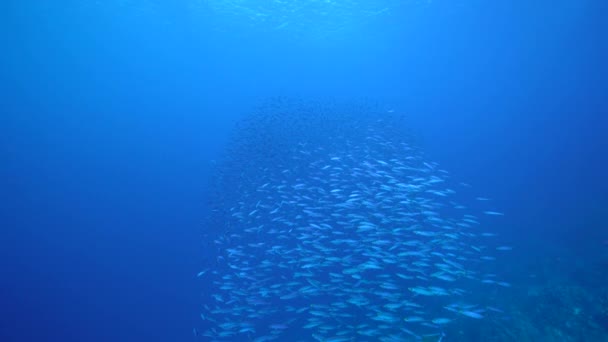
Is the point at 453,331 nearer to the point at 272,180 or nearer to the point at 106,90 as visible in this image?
the point at 272,180

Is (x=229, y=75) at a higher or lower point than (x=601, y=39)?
higher

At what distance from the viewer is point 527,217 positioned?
2241 cm

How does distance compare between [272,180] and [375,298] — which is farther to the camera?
[272,180]

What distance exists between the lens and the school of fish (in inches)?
280

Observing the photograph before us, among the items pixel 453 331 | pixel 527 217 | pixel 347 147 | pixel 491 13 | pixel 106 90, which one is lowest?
pixel 453 331

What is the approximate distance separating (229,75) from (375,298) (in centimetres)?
4487

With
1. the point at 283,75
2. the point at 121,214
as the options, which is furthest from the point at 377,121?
the point at 283,75

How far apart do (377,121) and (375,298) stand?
7893 mm

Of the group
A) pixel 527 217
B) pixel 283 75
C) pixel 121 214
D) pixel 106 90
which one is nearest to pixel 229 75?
pixel 283 75

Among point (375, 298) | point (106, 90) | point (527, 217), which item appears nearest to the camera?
A: point (375, 298)

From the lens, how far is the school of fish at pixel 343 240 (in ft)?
23.4

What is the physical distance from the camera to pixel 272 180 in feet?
35.2

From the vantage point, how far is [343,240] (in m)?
7.48

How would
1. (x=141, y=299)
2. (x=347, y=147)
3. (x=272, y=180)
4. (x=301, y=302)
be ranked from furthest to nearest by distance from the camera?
1. (x=141, y=299)
2. (x=301, y=302)
3. (x=347, y=147)
4. (x=272, y=180)
